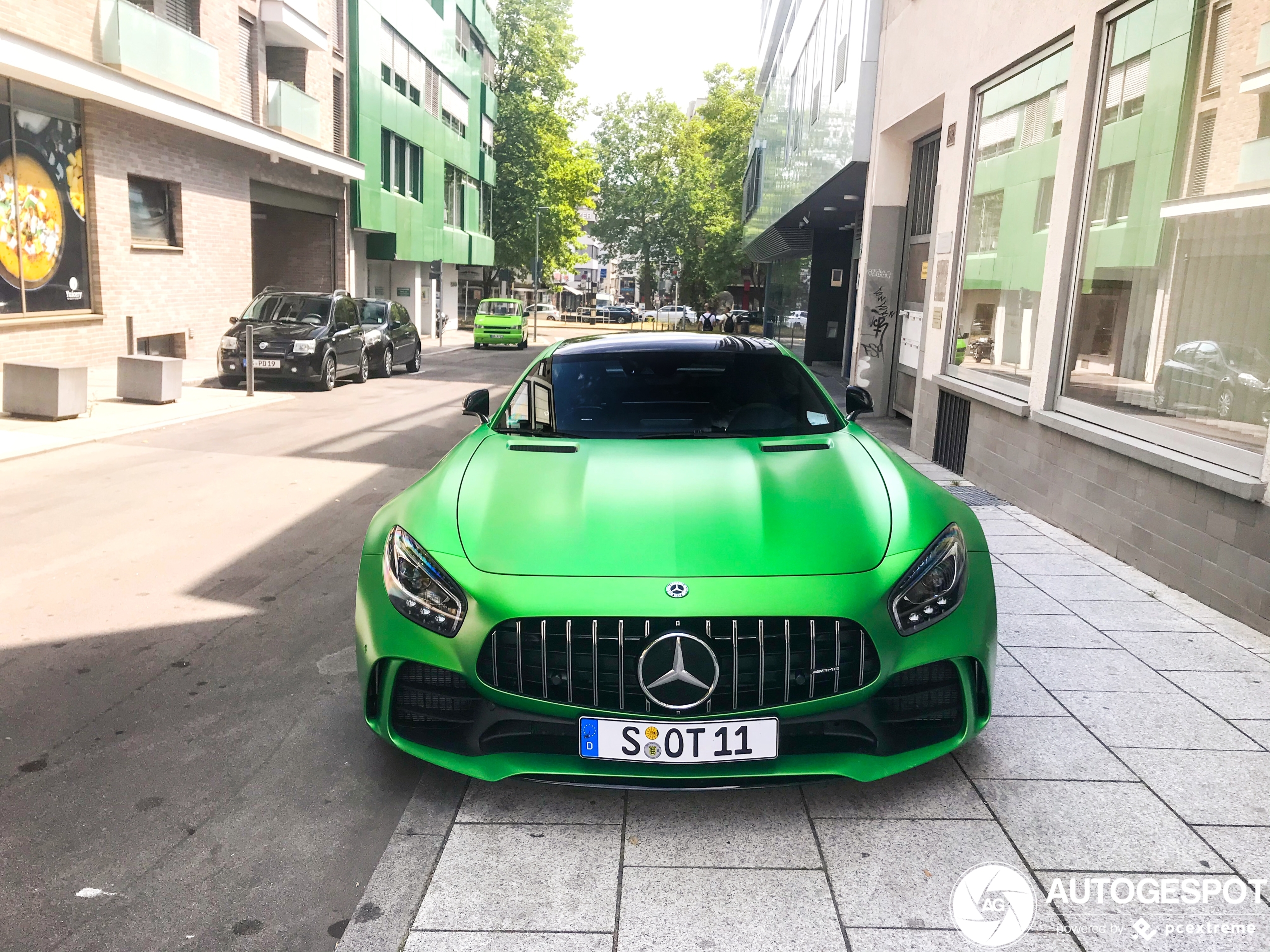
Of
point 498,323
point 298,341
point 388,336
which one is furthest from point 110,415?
point 498,323

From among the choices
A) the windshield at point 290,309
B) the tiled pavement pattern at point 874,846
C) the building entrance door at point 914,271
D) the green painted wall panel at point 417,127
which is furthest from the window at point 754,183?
the tiled pavement pattern at point 874,846

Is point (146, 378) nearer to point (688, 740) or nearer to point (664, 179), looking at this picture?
point (688, 740)

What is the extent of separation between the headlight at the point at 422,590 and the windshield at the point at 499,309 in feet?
98.9

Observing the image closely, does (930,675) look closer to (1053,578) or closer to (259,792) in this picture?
(259,792)

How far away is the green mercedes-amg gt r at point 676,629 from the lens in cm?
281

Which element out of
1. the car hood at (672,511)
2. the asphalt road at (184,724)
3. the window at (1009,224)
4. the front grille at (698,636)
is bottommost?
the asphalt road at (184,724)

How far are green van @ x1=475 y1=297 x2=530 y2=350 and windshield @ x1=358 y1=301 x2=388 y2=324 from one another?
11402 mm

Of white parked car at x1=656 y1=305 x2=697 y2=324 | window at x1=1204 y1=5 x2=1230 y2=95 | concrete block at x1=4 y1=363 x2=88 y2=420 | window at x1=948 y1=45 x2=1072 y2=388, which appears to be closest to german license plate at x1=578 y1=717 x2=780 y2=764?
window at x1=1204 y1=5 x2=1230 y2=95

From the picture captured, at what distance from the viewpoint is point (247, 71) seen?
74.7 feet

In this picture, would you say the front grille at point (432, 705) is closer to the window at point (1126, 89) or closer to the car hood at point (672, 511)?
the car hood at point (672, 511)

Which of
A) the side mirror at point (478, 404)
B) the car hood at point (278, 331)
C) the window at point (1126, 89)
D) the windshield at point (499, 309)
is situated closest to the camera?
the side mirror at point (478, 404)

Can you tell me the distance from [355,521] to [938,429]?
6.49m

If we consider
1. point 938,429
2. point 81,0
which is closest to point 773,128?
point 81,0

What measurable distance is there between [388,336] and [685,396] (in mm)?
17077
